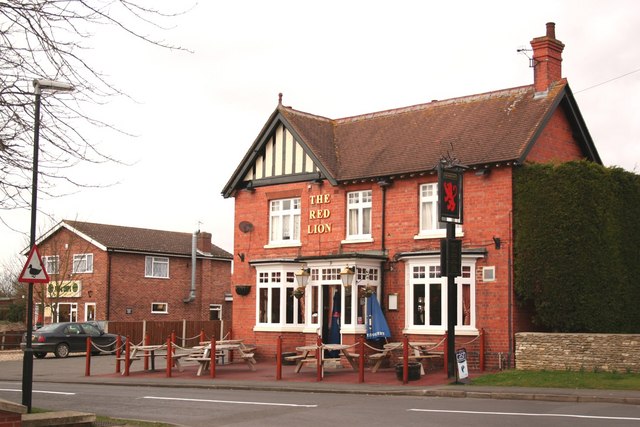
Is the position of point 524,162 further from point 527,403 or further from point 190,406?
point 190,406

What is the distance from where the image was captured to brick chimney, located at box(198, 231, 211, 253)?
5453 centimetres

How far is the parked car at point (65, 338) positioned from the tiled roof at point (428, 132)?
14.1 meters

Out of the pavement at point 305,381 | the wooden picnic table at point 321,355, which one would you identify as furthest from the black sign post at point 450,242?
the wooden picnic table at point 321,355

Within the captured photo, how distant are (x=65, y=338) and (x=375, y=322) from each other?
1739cm

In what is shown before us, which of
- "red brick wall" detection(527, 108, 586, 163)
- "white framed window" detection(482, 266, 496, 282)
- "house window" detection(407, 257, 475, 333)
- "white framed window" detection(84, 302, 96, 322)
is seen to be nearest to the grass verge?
"house window" detection(407, 257, 475, 333)

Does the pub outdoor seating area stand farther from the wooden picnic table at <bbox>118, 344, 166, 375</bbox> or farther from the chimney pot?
the chimney pot

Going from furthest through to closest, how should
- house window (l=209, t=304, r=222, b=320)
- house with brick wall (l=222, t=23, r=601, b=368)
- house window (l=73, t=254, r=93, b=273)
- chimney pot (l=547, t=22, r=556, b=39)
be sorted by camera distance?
house window (l=209, t=304, r=222, b=320)
house window (l=73, t=254, r=93, b=273)
chimney pot (l=547, t=22, r=556, b=39)
house with brick wall (l=222, t=23, r=601, b=368)

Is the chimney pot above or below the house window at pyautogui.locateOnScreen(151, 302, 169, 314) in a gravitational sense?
above

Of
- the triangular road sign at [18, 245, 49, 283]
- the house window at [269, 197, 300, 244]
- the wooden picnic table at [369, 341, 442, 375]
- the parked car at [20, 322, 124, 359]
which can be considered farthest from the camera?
the parked car at [20, 322, 124, 359]

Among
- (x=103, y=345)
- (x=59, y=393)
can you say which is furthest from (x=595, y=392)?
(x=103, y=345)

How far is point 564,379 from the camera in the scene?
20.0m

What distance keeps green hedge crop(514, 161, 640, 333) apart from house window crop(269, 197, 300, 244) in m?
9.16

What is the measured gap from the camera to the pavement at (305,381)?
58.3 feet

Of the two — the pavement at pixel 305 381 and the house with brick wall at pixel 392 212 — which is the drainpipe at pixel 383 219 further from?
the pavement at pixel 305 381
